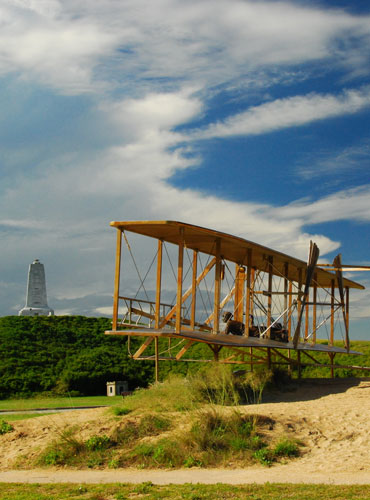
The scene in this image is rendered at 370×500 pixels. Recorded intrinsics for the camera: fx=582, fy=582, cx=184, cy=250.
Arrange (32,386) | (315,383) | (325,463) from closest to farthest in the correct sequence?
(325,463) < (315,383) < (32,386)

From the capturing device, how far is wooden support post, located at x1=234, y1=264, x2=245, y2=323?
23.7m

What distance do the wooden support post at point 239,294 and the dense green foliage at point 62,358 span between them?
815 cm

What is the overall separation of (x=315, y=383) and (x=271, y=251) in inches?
202

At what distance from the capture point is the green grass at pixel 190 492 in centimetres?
972

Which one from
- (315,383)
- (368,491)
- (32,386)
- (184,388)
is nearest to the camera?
(368,491)

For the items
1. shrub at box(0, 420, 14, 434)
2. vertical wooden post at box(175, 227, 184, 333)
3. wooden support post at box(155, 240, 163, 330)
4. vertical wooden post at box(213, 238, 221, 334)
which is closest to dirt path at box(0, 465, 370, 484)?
shrub at box(0, 420, 14, 434)

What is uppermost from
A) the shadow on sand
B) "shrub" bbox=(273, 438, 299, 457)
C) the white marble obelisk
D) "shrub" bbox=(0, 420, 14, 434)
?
the white marble obelisk

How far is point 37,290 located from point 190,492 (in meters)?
37.8

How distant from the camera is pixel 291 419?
14406mm

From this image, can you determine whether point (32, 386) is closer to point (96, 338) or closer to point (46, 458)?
point (96, 338)

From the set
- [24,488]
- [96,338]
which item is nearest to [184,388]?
[24,488]

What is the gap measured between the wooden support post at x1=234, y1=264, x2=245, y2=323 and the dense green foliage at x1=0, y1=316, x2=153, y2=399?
8147 mm

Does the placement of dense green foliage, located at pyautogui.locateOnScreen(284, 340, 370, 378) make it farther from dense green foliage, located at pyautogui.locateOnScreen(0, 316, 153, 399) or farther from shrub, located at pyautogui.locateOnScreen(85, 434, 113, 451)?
shrub, located at pyautogui.locateOnScreen(85, 434, 113, 451)

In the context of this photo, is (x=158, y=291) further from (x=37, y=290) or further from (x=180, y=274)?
(x=37, y=290)
